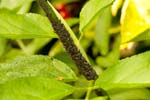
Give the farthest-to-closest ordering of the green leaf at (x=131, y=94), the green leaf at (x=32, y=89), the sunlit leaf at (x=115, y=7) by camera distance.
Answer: the sunlit leaf at (x=115, y=7) < the green leaf at (x=131, y=94) < the green leaf at (x=32, y=89)

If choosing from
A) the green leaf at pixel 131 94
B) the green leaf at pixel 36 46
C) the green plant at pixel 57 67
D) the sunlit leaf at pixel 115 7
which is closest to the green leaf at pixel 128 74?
the green plant at pixel 57 67

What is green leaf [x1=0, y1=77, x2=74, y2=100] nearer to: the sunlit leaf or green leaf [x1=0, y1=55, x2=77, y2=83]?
green leaf [x1=0, y1=55, x2=77, y2=83]

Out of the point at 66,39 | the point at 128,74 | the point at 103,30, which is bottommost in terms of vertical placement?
the point at 128,74

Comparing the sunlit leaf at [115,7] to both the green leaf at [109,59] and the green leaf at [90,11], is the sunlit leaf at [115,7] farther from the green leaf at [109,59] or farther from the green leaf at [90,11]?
the green leaf at [90,11]

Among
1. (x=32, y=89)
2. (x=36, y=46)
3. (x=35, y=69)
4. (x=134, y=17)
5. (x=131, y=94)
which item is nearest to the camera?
(x=32, y=89)

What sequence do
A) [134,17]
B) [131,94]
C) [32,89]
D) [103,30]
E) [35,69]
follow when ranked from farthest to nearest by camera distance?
[103,30] → [134,17] → [131,94] → [35,69] → [32,89]

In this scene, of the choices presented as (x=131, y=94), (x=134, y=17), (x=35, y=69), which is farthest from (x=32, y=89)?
(x=134, y=17)

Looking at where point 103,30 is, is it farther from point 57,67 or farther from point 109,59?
point 57,67
